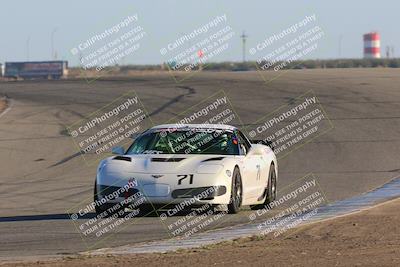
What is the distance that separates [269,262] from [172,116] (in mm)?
22391

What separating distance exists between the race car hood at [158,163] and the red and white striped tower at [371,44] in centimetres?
13198

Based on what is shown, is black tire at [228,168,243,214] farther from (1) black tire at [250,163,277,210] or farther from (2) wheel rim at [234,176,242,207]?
(1) black tire at [250,163,277,210]

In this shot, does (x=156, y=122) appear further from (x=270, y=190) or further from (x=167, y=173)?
(x=167, y=173)

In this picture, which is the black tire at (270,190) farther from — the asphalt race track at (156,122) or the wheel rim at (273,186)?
the asphalt race track at (156,122)

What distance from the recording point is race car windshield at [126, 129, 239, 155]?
14531 mm

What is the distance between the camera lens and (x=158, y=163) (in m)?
13.7

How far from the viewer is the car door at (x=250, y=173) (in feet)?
46.9

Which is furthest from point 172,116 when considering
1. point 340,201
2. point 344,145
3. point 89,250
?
point 89,250

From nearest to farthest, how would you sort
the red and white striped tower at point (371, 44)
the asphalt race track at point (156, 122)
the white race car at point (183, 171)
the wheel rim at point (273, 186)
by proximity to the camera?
1. the asphalt race track at point (156, 122)
2. the white race car at point (183, 171)
3. the wheel rim at point (273, 186)
4. the red and white striped tower at point (371, 44)

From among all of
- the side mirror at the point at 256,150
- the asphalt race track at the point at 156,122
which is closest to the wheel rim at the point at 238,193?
the asphalt race track at the point at 156,122

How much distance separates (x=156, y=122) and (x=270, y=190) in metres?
14.7

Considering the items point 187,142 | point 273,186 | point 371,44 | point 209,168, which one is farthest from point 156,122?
point 371,44

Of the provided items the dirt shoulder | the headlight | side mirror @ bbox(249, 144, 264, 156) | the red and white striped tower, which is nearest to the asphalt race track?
the headlight

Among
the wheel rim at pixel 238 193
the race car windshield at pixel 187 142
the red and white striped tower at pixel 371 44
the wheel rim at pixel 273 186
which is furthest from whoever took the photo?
the red and white striped tower at pixel 371 44
